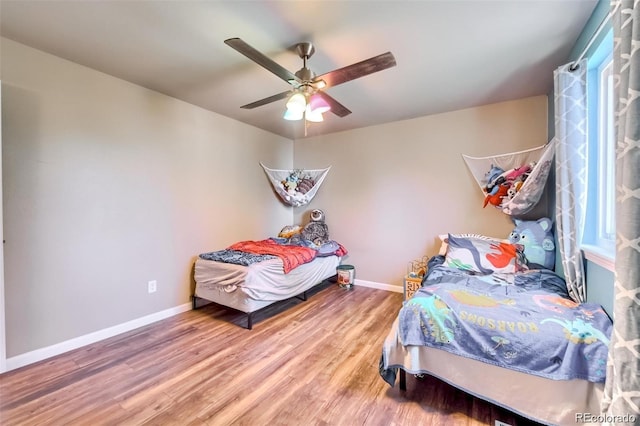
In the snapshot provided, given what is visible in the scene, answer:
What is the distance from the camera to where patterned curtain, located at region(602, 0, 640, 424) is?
0.84 meters

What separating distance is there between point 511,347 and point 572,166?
4.51ft

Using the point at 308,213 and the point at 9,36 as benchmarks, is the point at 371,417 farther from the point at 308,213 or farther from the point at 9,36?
the point at 9,36

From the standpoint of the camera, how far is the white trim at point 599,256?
1388 millimetres

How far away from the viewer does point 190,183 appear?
9.85ft

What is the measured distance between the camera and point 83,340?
2.21 meters

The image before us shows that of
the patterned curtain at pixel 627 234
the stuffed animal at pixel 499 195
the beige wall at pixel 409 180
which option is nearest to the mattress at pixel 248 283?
the beige wall at pixel 409 180

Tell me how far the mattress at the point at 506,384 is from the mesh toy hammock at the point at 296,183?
2684mm

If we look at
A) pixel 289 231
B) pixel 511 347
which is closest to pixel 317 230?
pixel 289 231

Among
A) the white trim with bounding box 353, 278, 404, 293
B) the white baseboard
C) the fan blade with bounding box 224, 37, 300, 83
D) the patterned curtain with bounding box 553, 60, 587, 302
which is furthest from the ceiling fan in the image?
the white trim with bounding box 353, 278, 404, 293

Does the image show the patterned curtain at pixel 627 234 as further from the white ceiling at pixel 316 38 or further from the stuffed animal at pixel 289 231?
the stuffed animal at pixel 289 231

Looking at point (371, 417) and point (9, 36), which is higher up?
point (9, 36)

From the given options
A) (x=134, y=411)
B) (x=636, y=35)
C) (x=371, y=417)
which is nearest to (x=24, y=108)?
(x=134, y=411)

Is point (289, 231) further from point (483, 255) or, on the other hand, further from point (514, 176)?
point (514, 176)

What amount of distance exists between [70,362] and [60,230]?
1040 mm
